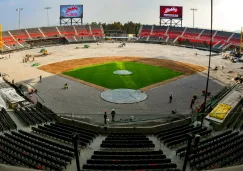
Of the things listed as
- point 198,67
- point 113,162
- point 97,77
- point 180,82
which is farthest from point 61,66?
point 113,162

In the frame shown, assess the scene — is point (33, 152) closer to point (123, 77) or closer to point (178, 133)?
point (178, 133)

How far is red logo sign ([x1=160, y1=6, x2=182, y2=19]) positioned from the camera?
102 metres

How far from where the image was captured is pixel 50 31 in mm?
103625

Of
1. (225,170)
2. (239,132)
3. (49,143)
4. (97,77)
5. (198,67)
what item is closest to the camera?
(225,170)

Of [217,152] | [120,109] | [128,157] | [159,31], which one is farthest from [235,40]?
[128,157]

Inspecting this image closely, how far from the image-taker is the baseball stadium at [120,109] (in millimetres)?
20625

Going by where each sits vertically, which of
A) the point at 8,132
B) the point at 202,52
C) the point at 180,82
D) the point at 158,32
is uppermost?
the point at 158,32

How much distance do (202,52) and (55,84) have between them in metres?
53.0

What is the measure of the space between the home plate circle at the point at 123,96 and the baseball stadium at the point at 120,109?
15cm

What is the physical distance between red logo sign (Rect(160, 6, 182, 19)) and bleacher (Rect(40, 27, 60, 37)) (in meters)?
43.4

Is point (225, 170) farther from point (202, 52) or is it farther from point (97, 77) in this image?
point (202, 52)

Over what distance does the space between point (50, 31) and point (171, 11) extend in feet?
163

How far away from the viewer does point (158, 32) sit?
4183 inches

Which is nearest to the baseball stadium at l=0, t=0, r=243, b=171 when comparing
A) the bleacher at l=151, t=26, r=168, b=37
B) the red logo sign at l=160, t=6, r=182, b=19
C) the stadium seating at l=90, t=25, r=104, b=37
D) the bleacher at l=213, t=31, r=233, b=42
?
the bleacher at l=213, t=31, r=233, b=42
